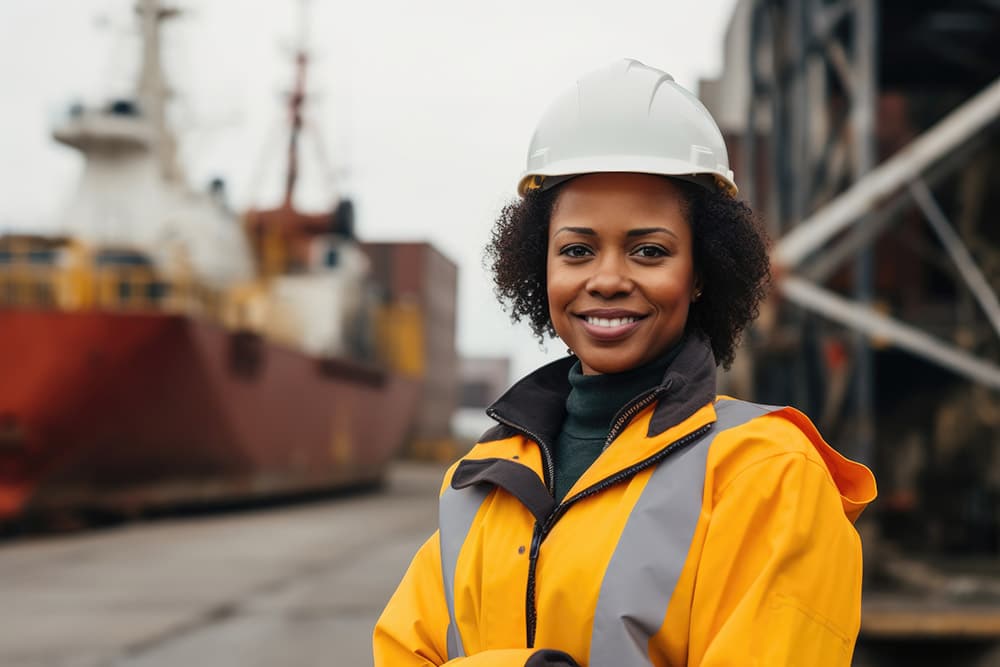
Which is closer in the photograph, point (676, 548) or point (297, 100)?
point (676, 548)

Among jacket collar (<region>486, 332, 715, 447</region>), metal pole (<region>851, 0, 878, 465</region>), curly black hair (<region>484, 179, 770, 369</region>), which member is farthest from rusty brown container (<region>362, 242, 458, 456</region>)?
jacket collar (<region>486, 332, 715, 447</region>)

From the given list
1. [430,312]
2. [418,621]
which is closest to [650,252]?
[418,621]

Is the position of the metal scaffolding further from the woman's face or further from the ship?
the ship

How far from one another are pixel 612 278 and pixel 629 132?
0.21 metres

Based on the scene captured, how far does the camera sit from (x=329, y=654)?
6312mm

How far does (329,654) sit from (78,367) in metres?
7.71

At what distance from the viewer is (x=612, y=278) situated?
1637mm

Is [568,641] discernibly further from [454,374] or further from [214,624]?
[454,374]

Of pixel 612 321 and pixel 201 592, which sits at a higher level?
pixel 612 321

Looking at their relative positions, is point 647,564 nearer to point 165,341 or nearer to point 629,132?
point 629,132

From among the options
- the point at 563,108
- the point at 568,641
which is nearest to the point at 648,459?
the point at 568,641

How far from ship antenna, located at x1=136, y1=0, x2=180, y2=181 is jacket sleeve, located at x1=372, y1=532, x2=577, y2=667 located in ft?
56.7

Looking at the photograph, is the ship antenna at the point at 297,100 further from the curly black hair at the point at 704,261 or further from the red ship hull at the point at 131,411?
the curly black hair at the point at 704,261

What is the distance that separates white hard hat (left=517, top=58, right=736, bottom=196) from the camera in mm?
1634
